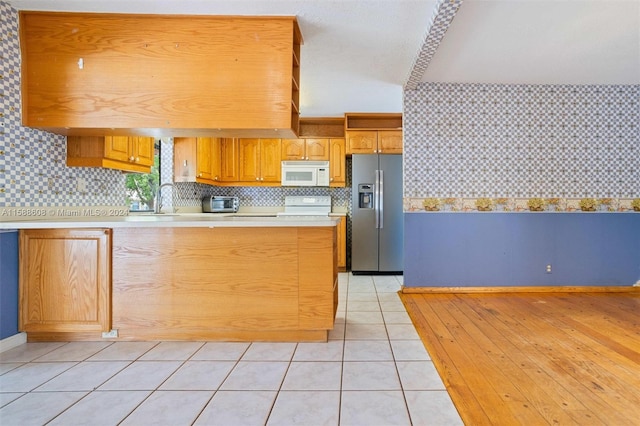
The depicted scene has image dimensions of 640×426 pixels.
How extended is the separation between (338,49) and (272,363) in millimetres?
2600

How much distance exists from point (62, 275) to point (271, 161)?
341cm

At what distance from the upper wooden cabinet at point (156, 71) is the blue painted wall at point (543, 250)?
260 cm

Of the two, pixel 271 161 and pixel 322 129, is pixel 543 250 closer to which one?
pixel 322 129

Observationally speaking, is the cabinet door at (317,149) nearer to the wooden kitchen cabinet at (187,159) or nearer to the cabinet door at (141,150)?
the wooden kitchen cabinet at (187,159)

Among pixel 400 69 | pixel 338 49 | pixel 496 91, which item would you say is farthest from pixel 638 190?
pixel 338 49

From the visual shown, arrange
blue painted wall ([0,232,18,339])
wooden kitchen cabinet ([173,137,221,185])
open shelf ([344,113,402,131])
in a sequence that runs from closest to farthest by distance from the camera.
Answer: blue painted wall ([0,232,18,339])
wooden kitchen cabinet ([173,137,221,185])
open shelf ([344,113,402,131])

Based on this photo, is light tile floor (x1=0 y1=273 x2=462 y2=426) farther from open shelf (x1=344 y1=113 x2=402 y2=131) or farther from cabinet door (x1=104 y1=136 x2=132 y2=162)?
open shelf (x1=344 y1=113 x2=402 y2=131)

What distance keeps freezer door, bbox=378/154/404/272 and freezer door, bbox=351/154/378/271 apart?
10 centimetres

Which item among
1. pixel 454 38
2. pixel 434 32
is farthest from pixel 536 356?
pixel 454 38

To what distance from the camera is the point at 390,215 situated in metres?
4.84

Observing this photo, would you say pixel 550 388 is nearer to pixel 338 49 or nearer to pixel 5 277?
pixel 338 49

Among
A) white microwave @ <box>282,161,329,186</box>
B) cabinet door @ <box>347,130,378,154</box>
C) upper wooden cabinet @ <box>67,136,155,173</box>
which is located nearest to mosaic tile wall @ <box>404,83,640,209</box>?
cabinet door @ <box>347,130,378,154</box>

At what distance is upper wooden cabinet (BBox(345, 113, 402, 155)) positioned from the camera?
492cm

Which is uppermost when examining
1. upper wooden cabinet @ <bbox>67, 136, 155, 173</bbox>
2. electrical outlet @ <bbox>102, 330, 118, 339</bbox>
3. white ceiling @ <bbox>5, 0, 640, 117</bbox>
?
white ceiling @ <bbox>5, 0, 640, 117</bbox>
